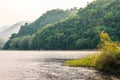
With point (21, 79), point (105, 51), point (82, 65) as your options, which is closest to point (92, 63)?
point (82, 65)

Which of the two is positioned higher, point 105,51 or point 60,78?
point 105,51

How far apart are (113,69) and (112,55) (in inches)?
130

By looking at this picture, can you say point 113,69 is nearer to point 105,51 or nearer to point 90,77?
point 105,51

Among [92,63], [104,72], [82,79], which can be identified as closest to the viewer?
[82,79]

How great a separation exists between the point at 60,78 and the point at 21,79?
7.83m

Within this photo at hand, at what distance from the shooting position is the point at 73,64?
100188 millimetres

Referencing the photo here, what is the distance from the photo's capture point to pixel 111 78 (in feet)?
217

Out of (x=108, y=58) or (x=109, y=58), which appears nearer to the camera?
(x=109, y=58)

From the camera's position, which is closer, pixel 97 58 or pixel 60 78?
pixel 60 78

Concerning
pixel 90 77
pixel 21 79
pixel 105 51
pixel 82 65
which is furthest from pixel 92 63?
pixel 21 79

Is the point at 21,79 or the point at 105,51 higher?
the point at 105,51

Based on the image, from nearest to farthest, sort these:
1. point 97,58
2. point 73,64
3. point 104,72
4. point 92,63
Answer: point 104,72, point 97,58, point 92,63, point 73,64

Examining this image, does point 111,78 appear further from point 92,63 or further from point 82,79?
point 92,63

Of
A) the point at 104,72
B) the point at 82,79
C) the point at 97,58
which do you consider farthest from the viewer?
the point at 97,58
